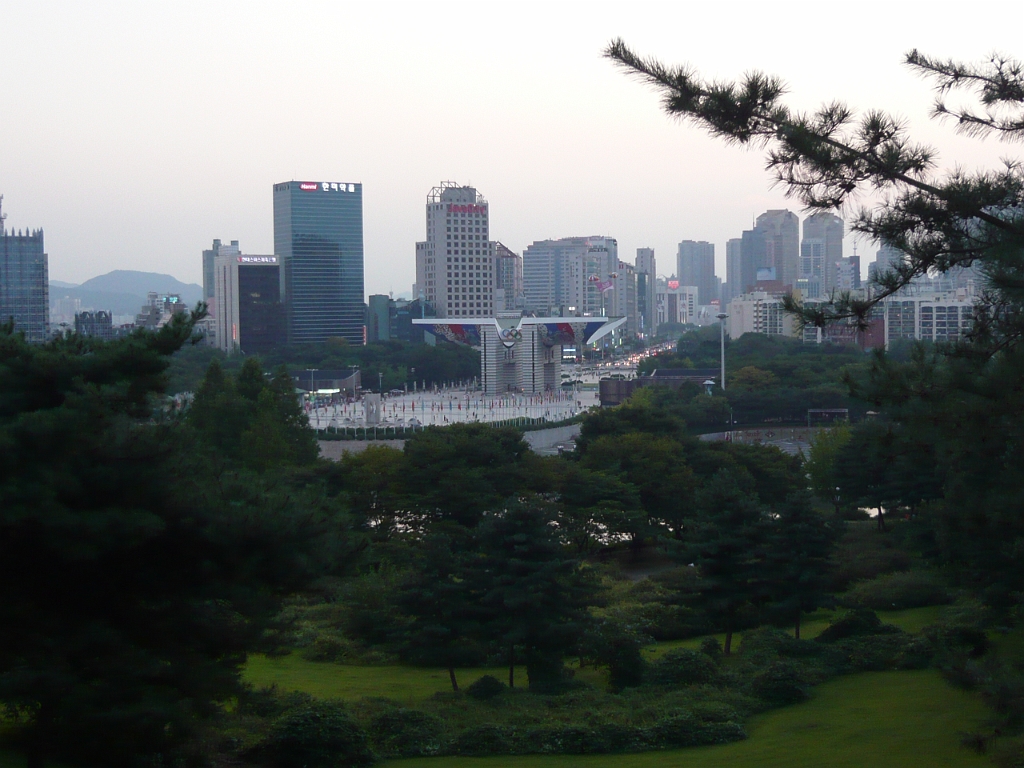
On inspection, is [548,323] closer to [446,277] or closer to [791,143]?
[446,277]

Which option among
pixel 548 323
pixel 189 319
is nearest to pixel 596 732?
pixel 189 319

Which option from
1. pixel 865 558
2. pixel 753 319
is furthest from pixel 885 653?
pixel 753 319

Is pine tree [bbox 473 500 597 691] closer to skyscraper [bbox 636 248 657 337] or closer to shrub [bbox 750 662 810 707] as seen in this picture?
shrub [bbox 750 662 810 707]

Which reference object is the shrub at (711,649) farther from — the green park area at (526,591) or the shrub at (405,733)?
the shrub at (405,733)

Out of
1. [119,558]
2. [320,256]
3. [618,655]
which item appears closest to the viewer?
[119,558]

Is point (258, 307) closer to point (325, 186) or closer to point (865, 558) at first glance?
point (325, 186)
